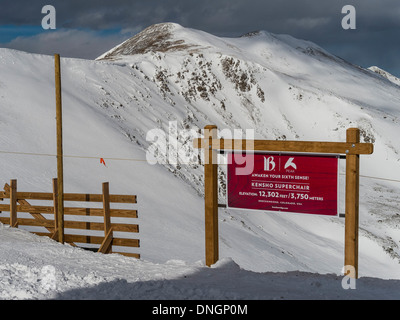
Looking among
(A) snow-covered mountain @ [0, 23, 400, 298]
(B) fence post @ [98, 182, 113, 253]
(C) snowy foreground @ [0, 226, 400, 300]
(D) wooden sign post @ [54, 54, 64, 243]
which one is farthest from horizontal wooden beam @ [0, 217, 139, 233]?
(A) snow-covered mountain @ [0, 23, 400, 298]

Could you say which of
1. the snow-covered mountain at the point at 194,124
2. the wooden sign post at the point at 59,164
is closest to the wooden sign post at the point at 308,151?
the wooden sign post at the point at 59,164

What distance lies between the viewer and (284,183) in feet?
31.2

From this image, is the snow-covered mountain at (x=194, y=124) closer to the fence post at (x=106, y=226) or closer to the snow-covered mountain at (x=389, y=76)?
the fence post at (x=106, y=226)

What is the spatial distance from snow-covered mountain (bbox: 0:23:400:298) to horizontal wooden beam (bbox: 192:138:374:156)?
762 centimetres

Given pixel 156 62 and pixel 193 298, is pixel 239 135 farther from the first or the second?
pixel 193 298

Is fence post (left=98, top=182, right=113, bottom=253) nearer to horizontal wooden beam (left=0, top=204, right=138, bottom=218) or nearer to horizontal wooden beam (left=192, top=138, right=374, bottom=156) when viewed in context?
horizontal wooden beam (left=0, top=204, right=138, bottom=218)

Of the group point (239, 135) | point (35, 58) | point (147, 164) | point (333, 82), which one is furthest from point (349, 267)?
point (333, 82)

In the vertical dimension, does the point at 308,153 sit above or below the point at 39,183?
above

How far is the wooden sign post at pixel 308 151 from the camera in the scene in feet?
29.2

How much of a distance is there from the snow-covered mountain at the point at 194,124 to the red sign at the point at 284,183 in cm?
746

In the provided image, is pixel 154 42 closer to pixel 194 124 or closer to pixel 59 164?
pixel 194 124

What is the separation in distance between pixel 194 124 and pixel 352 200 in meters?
37.5
